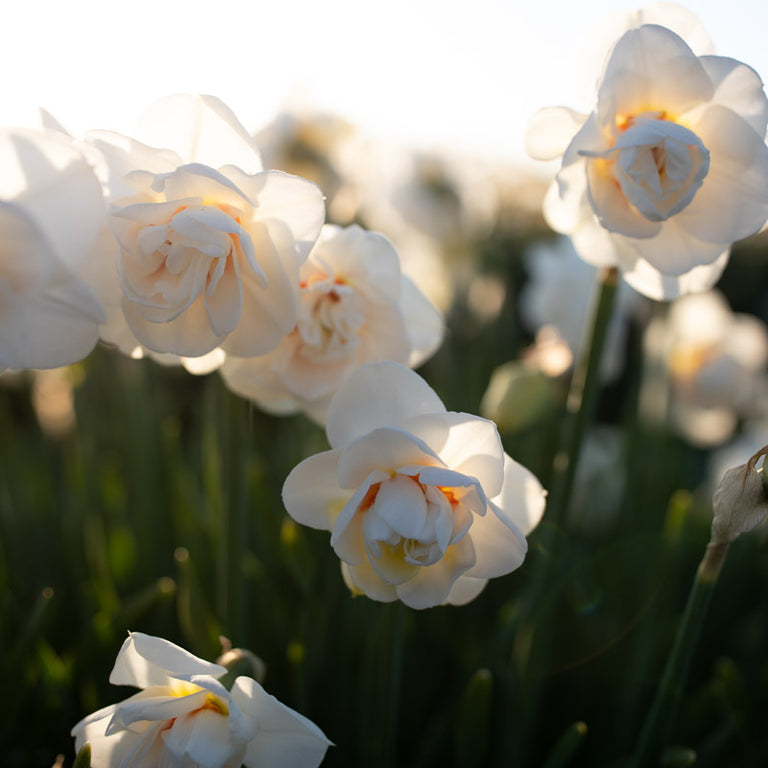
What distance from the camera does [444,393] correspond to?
155cm

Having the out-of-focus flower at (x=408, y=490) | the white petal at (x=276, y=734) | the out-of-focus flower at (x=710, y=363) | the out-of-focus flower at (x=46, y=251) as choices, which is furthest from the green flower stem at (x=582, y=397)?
the out-of-focus flower at (x=710, y=363)

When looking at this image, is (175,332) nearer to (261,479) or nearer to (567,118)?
(567,118)

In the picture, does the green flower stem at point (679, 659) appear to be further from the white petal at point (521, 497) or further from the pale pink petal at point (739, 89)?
the pale pink petal at point (739, 89)

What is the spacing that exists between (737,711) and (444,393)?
0.81m

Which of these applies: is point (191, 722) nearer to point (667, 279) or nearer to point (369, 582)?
point (369, 582)

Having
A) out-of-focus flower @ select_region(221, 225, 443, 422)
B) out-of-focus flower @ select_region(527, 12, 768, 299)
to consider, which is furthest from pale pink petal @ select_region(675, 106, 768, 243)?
out-of-focus flower @ select_region(221, 225, 443, 422)

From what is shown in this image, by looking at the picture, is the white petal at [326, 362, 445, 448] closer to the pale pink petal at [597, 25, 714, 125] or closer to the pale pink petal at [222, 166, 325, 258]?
the pale pink petal at [222, 166, 325, 258]

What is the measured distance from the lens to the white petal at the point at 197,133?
0.57 m

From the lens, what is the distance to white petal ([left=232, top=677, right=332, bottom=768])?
20.6 inches

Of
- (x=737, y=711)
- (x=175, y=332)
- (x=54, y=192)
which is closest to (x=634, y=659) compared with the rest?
(x=737, y=711)

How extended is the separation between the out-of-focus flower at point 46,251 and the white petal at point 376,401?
7.1 inches

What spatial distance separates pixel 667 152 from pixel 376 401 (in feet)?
1.00

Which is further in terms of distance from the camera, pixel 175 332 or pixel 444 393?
pixel 444 393

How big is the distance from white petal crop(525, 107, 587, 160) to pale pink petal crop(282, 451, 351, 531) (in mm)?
358
